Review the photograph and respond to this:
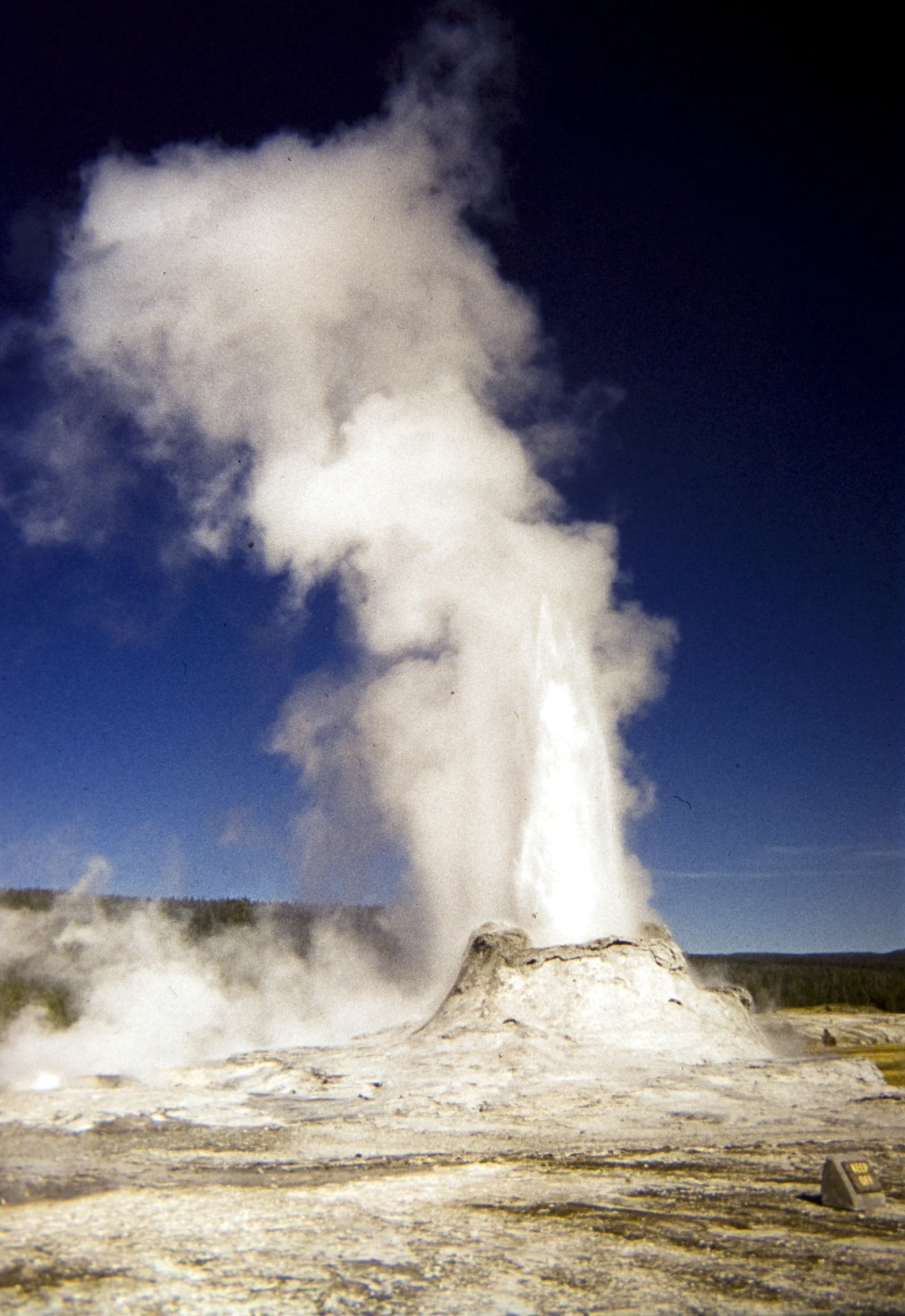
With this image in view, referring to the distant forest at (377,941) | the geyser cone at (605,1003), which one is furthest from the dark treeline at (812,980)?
the geyser cone at (605,1003)

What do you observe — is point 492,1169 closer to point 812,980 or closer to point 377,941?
point 377,941

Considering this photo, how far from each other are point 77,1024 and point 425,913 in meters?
10.6

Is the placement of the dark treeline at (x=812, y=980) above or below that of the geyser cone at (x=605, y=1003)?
below

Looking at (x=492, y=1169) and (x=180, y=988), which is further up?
(x=180, y=988)

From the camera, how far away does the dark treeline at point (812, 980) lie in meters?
53.9

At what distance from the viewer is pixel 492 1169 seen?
30.0 feet

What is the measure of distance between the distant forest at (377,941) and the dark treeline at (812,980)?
0.30 ft

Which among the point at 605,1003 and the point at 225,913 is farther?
the point at 225,913

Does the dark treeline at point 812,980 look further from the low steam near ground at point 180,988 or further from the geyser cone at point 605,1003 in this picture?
the geyser cone at point 605,1003

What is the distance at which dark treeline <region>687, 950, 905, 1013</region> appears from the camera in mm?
53938

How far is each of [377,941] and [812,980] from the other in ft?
156

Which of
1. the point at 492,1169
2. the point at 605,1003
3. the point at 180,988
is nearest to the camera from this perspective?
the point at 492,1169

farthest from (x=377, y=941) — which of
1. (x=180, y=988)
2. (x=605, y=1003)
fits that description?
(x=605, y=1003)

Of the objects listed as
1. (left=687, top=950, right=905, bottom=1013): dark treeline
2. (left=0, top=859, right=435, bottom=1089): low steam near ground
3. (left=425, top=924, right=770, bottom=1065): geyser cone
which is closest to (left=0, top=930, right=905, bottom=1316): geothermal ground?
(left=425, top=924, right=770, bottom=1065): geyser cone
